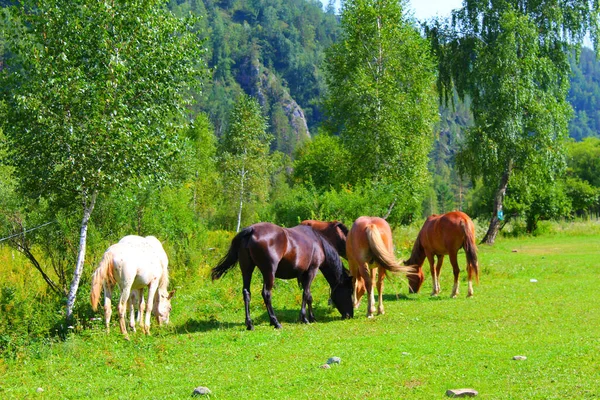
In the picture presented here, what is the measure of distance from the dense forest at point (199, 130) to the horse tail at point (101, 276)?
127 cm

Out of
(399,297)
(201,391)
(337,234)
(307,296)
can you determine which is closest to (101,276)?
(307,296)

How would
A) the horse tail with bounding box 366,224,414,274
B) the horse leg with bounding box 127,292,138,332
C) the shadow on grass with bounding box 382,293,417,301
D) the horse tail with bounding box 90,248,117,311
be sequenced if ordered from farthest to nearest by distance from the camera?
the shadow on grass with bounding box 382,293,417,301 < the horse tail with bounding box 366,224,414,274 < the horse leg with bounding box 127,292,138,332 < the horse tail with bounding box 90,248,117,311

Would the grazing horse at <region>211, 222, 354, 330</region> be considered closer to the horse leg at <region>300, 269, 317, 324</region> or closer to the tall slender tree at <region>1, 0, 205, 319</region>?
the horse leg at <region>300, 269, 317, 324</region>

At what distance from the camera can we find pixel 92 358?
9242mm

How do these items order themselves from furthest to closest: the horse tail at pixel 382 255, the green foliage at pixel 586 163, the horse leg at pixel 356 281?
the green foliage at pixel 586 163 → the horse leg at pixel 356 281 → the horse tail at pixel 382 255

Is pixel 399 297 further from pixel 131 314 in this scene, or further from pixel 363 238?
pixel 131 314

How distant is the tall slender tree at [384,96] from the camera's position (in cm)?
2778

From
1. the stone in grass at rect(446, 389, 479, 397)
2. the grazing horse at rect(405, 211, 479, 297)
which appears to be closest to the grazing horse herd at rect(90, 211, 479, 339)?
the grazing horse at rect(405, 211, 479, 297)

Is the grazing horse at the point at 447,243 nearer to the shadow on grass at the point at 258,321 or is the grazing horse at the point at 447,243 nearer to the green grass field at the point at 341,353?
the green grass field at the point at 341,353

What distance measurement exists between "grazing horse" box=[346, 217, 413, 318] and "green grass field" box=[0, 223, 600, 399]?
0.75m

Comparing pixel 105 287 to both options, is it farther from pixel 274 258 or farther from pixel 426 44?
pixel 426 44

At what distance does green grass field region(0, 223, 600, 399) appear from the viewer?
707 centimetres

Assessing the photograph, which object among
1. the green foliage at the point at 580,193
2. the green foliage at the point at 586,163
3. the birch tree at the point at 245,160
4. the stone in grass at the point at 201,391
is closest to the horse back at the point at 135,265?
the stone in grass at the point at 201,391

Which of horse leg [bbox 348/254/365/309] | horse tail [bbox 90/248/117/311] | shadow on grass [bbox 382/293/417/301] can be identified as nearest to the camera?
horse tail [bbox 90/248/117/311]
